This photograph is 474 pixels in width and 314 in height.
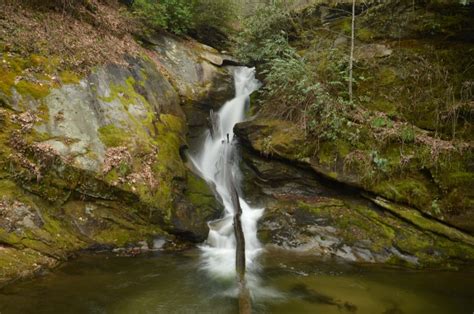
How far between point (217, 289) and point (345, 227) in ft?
12.7

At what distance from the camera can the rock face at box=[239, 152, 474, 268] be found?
24.5 feet

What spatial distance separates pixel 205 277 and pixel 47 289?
8.86 feet

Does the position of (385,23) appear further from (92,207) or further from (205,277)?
(92,207)

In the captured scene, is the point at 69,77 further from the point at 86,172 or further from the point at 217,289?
the point at 217,289

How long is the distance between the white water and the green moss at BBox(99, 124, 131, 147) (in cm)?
278

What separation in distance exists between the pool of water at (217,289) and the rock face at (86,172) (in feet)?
2.02

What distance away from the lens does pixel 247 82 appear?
13828 mm

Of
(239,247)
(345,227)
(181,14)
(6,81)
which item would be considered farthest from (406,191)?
(181,14)

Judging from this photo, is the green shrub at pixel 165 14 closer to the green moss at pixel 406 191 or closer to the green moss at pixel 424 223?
the green moss at pixel 406 191

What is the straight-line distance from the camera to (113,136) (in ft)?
26.1

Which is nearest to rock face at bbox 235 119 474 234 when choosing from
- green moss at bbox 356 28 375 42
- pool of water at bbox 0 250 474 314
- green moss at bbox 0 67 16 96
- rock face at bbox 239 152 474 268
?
rock face at bbox 239 152 474 268

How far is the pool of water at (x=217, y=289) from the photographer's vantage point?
16.7 feet

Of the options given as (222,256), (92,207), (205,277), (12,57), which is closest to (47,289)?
(92,207)

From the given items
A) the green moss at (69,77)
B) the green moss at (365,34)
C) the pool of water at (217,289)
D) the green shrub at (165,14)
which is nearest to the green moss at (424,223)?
the pool of water at (217,289)
